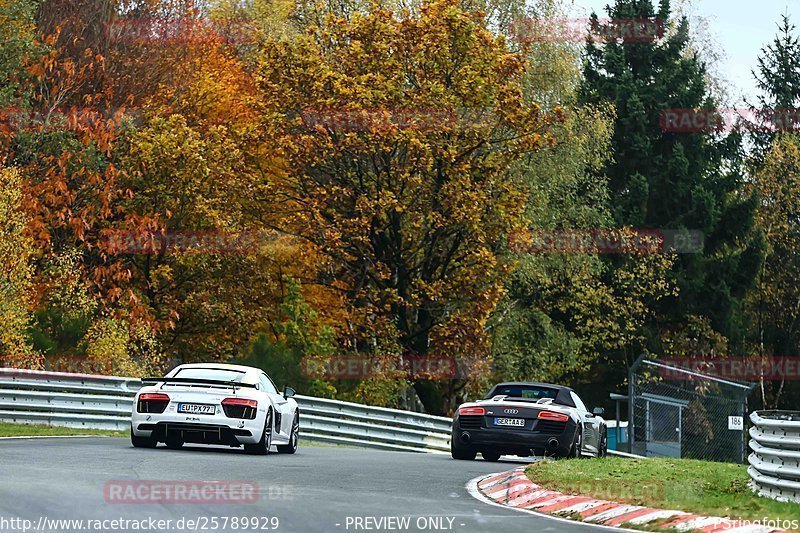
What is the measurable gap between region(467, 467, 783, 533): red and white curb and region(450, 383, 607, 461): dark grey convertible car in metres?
6.04

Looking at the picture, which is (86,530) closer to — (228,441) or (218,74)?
(228,441)

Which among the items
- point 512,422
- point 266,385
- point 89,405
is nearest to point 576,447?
point 512,422

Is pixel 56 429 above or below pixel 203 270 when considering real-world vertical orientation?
below

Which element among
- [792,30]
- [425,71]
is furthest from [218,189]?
[792,30]

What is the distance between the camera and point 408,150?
1531 inches

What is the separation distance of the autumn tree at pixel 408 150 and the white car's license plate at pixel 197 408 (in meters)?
19.3

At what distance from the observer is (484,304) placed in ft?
129

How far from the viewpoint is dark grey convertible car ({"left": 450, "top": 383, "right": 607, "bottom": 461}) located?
21.5m

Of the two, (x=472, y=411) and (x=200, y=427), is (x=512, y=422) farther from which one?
(x=200, y=427)

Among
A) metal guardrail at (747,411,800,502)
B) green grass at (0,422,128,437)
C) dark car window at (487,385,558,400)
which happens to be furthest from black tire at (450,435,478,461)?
metal guardrail at (747,411,800,502)

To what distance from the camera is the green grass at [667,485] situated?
1224 cm

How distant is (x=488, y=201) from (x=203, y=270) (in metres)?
10.3

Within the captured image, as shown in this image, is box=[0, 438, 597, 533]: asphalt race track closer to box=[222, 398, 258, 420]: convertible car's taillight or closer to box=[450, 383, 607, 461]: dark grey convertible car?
box=[222, 398, 258, 420]: convertible car's taillight

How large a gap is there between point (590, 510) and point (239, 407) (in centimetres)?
806
